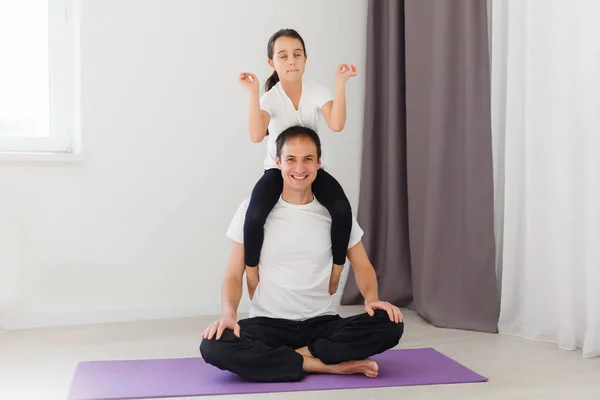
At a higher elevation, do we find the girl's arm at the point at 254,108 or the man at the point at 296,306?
the girl's arm at the point at 254,108

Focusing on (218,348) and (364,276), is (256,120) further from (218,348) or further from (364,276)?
(218,348)

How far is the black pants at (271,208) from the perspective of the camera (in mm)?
2408

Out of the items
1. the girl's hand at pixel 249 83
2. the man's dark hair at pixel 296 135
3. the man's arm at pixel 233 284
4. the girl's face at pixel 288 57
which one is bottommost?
the man's arm at pixel 233 284

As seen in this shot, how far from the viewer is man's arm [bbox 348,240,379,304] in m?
2.46

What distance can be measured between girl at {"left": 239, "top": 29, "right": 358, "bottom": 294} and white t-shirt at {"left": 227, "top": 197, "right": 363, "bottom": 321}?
0.04 m

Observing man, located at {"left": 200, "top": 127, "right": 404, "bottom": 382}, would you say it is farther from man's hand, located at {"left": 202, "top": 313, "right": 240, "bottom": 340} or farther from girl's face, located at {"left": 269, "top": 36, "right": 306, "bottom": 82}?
girl's face, located at {"left": 269, "top": 36, "right": 306, "bottom": 82}

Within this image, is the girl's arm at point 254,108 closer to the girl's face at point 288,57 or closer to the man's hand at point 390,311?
the girl's face at point 288,57

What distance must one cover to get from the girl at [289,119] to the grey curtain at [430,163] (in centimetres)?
88

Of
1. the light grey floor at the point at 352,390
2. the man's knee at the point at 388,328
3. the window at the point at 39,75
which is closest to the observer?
the light grey floor at the point at 352,390

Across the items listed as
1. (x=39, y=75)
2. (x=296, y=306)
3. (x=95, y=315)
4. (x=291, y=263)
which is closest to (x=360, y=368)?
(x=296, y=306)

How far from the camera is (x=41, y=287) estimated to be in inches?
131

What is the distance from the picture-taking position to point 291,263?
2455 mm

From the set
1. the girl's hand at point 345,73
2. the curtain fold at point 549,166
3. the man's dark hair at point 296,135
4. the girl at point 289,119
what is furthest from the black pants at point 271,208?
the curtain fold at point 549,166

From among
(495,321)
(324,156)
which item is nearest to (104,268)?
(324,156)
